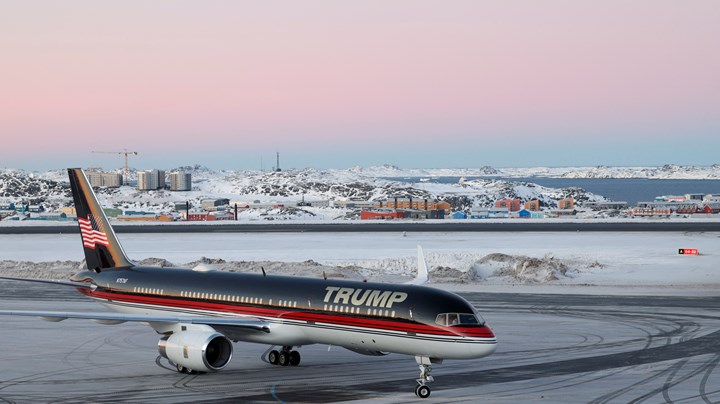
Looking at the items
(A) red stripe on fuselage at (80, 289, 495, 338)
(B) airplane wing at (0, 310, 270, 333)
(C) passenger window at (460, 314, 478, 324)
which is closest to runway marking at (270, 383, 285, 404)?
(B) airplane wing at (0, 310, 270, 333)

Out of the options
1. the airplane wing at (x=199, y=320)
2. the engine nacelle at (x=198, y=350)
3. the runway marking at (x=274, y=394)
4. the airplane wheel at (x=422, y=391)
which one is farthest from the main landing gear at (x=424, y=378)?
the engine nacelle at (x=198, y=350)

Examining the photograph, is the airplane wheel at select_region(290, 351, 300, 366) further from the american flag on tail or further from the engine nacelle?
the american flag on tail

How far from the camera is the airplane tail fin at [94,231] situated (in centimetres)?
4272

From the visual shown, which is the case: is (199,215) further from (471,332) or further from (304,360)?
(471,332)

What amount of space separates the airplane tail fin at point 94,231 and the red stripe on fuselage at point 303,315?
6.26 ft

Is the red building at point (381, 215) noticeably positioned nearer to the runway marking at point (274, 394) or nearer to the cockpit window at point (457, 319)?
the runway marking at point (274, 394)

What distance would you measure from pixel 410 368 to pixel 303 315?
5.58 meters

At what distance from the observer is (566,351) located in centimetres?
4016

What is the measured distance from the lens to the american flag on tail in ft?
141

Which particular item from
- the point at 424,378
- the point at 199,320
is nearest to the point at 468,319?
the point at 424,378

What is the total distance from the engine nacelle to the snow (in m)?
32.5

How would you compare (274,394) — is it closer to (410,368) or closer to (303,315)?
(303,315)

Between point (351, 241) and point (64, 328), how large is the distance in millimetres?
49988

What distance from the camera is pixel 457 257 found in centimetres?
7669
